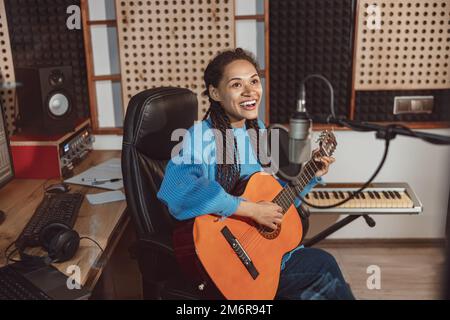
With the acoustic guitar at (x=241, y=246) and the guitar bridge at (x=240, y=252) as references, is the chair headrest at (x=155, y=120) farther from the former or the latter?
the guitar bridge at (x=240, y=252)

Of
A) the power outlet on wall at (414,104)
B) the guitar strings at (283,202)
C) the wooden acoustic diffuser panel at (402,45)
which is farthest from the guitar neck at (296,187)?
the power outlet on wall at (414,104)

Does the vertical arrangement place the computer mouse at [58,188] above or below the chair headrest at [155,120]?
below

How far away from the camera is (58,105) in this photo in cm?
244

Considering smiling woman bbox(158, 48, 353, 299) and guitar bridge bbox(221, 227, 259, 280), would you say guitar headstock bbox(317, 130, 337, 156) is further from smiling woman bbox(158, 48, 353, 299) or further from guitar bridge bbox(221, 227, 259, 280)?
guitar bridge bbox(221, 227, 259, 280)

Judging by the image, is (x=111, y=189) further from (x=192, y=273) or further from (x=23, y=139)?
(x=192, y=273)

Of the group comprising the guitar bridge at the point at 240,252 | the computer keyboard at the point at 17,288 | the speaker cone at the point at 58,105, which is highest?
the speaker cone at the point at 58,105

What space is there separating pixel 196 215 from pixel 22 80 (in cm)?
135

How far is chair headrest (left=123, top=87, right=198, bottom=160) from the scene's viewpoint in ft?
5.91

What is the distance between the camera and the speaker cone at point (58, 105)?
240 centimetres

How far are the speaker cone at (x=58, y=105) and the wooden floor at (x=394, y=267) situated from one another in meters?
1.78

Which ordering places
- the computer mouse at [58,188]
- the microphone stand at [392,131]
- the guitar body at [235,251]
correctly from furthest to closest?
the computer mouse at [58,188]
the guitar body at [235,251]
the microphone stand at [392,131]

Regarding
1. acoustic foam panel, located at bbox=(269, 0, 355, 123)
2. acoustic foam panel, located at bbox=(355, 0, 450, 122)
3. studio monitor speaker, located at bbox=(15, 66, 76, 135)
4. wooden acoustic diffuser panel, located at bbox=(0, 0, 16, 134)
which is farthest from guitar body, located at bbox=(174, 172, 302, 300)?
wooden acoustic diffuser panel, located at bbox=(0, 0, 16, 134)

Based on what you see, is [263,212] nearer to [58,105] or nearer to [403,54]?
[58,105]
